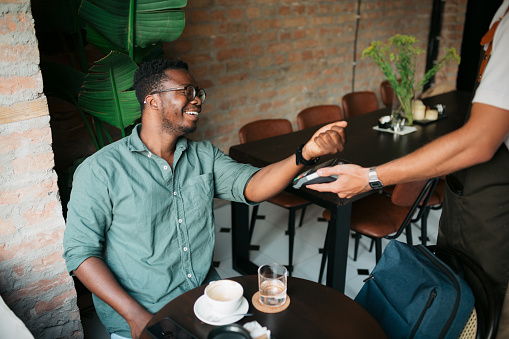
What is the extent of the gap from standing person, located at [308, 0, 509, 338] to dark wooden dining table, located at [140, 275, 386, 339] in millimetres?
410

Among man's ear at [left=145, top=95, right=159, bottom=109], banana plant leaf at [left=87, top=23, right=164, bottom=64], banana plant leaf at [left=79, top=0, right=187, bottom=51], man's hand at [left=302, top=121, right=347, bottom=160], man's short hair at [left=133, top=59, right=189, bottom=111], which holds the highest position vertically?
banana plant leaf at [left=79, top=0, right=187, bottom=51]

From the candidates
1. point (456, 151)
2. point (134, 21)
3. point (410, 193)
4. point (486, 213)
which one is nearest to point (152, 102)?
point (134, 21)

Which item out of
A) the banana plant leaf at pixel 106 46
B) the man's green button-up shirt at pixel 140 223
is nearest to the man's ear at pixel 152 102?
the man's green button-up shirt at pixel 140 223

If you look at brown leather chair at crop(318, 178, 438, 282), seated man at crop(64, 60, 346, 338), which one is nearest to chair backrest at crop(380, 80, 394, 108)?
brown leather chair at crop(318, 178, 438, 282)

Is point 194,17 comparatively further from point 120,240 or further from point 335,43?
point 120,240

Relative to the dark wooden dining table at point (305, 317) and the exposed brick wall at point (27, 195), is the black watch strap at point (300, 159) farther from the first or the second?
the exposed brick wall at point (27, 195)

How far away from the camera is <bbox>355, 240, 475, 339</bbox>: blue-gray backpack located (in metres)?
1.20

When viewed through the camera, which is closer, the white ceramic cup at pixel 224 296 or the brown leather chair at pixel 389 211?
the white ceramic cup at pixel 224 296

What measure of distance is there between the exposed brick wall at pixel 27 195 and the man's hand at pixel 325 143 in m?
1.00

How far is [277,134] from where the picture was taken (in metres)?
3.24

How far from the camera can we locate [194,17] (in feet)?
11.1

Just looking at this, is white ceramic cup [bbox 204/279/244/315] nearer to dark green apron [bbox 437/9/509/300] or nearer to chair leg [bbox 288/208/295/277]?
dark green apron [bbox 437/9/509/300]

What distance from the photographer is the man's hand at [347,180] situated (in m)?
1.55

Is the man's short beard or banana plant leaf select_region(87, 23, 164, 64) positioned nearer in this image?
the man's short beard
